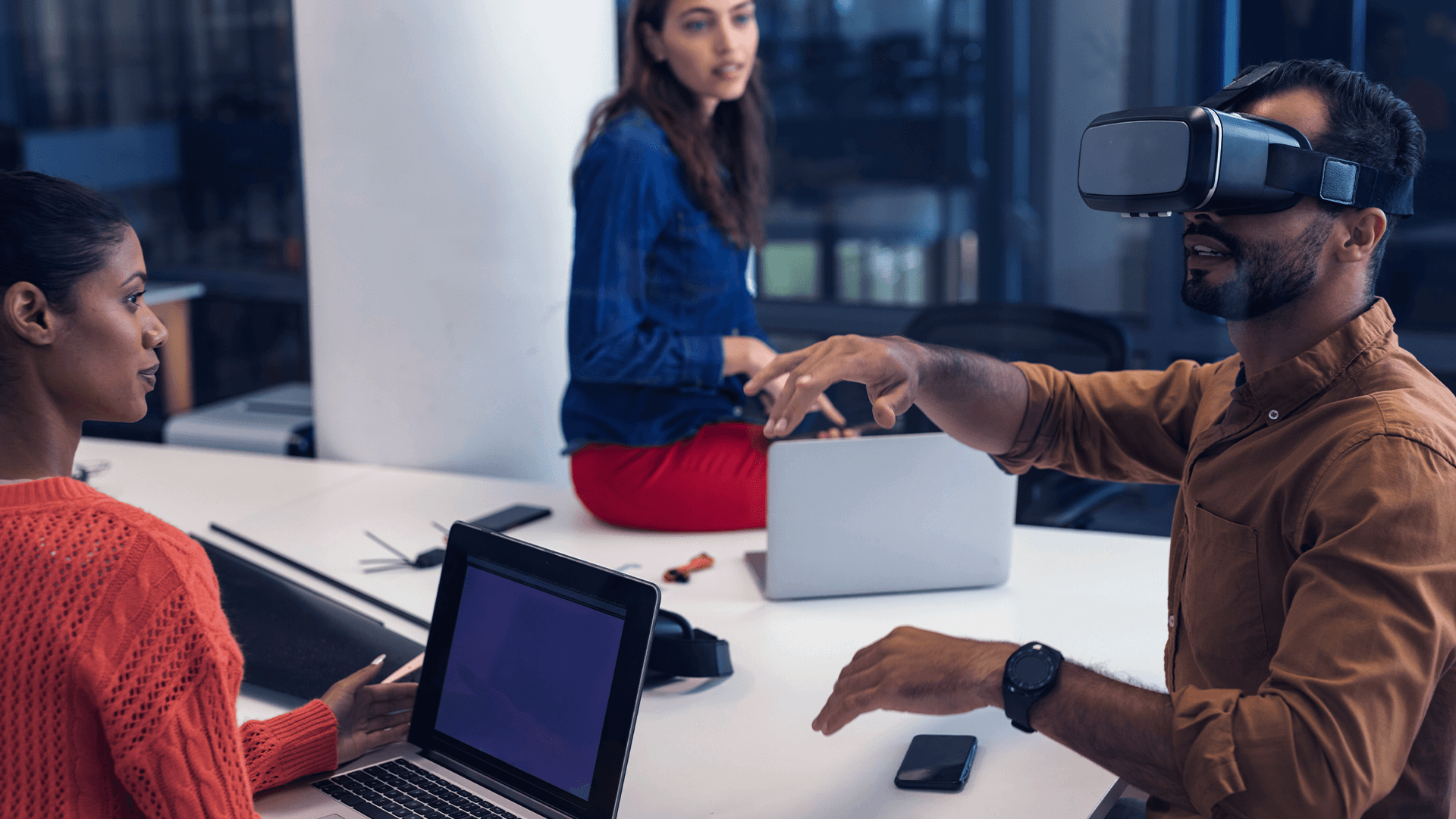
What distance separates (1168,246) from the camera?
3.44 meters

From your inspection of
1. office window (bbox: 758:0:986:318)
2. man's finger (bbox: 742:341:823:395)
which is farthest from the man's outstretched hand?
office window (bbox: 758:0:986:318)

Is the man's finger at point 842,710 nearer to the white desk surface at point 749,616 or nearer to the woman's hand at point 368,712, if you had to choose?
the white desk surface at point 749,616

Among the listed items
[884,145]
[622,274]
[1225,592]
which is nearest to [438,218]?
[622,274]

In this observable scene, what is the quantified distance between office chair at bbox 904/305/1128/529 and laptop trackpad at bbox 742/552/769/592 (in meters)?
0.59

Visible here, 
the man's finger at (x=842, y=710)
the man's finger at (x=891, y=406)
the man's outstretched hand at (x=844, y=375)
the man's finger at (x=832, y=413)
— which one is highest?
the man's outstretched hand at (x=844, y=375)

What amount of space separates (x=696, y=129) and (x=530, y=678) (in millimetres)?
1333

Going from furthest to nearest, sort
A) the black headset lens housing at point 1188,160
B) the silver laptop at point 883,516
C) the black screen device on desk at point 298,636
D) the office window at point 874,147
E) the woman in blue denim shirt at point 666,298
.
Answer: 1. the office window at point 874,147
2. the woman in blue denim shirt at point 666,298
3. the silver laptop at point 883,516
4. the black screen device on desk at point 298,636
5. the black headset lens housing at point 1188,160

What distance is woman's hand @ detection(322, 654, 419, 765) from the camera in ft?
4.06

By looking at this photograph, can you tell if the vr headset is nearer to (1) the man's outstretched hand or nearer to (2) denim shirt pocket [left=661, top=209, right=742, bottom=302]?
(1) the man's outstretched hand

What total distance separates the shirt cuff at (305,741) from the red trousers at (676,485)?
87 cm

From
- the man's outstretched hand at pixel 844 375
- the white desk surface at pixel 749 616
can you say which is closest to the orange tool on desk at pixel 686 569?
the white desk surface at pixel 749 616

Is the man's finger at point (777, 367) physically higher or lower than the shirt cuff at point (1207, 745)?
higher

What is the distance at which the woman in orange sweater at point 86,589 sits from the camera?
2.85ft

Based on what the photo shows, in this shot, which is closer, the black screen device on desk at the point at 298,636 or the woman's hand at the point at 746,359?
the black screen device on desk at the point at 298,636
